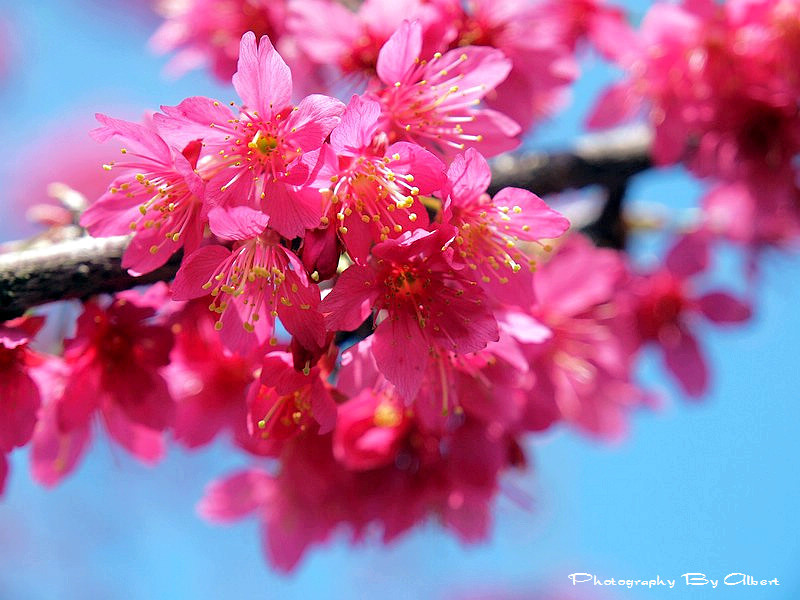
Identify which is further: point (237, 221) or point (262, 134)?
point (262, 134)

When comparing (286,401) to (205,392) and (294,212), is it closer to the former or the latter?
(294,212)

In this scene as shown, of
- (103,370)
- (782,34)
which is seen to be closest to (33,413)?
(103,370)

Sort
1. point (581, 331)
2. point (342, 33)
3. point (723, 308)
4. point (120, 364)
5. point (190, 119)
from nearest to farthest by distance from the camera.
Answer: point (190, 119) → point (120, 364) → point (342, 33) → point (581, 331) → point (723, 308)

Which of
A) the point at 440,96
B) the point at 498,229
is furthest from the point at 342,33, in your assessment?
the point at 498,229

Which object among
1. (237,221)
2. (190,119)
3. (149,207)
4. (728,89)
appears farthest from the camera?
(728,89)

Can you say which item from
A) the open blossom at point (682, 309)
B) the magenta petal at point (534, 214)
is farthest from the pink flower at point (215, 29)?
the open blossom at point (682, 309)

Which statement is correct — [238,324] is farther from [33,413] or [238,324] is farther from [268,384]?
[33,413]
